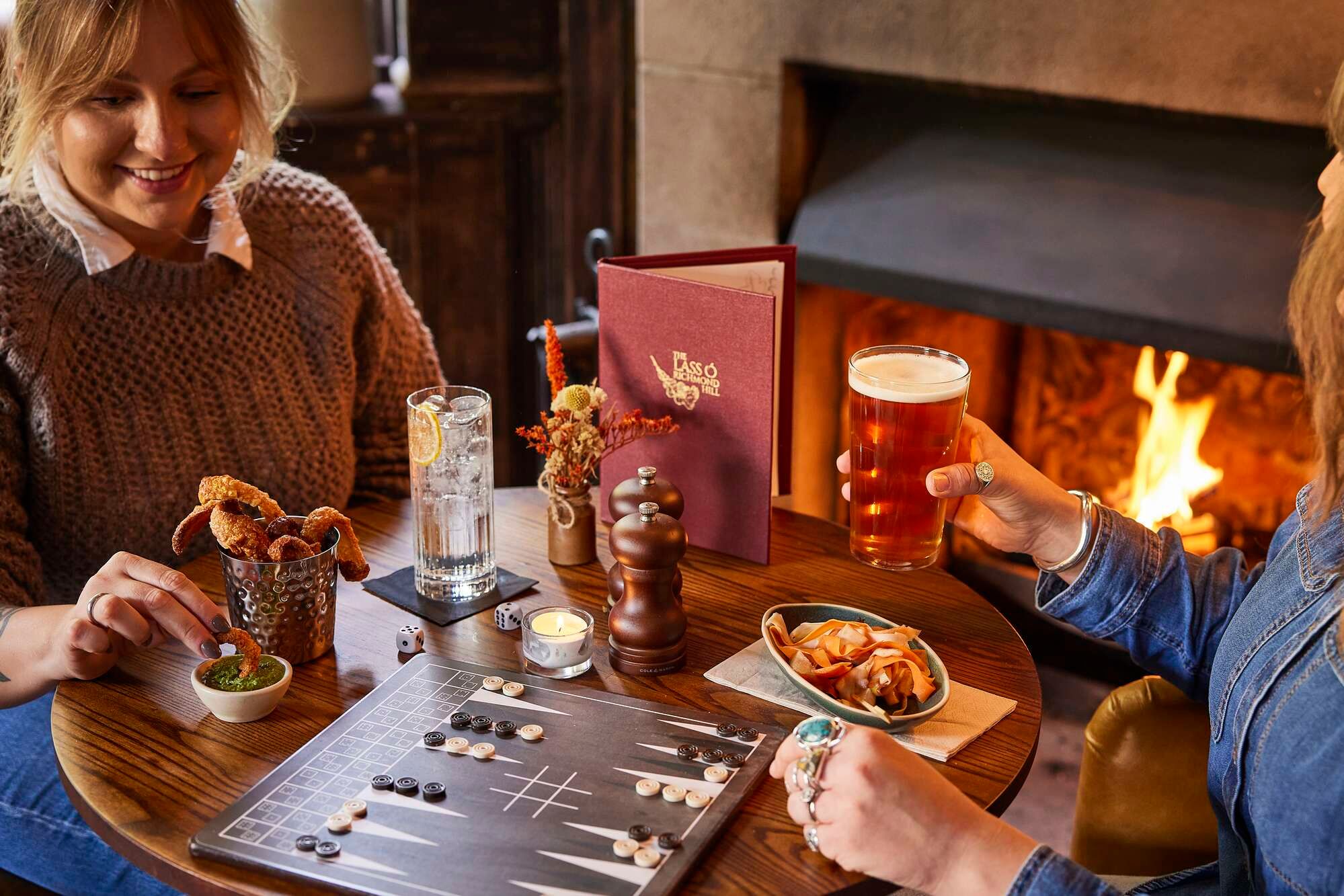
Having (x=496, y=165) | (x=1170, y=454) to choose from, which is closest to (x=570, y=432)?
(x=1170, y=454)

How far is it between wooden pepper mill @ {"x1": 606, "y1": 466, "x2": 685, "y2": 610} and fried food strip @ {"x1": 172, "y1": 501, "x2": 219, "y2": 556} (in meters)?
0.43

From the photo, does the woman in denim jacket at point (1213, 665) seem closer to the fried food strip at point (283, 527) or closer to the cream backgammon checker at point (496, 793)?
the cream backgammon checker at point (496, 793)

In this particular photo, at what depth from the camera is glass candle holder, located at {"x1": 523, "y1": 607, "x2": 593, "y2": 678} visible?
131 cm

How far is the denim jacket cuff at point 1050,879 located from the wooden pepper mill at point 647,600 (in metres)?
0.44

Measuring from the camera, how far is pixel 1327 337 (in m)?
1.17

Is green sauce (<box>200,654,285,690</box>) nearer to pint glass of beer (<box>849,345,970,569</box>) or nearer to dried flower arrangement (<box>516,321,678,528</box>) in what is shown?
dried flower arrangement (<box>516,321,678,528</box>)

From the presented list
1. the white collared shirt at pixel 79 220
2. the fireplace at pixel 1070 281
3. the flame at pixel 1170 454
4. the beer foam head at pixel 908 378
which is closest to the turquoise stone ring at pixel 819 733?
the beer foam head at pixel 908 378

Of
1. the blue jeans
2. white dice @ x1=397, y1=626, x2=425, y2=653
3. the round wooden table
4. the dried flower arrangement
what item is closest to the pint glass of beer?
the round wooden table

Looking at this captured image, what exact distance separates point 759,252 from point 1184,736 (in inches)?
30.2

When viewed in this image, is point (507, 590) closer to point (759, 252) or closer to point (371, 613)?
point (371, 613)

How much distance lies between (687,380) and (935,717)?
20.6 inches

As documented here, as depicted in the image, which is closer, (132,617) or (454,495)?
(132,617)

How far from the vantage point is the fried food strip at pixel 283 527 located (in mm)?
1372

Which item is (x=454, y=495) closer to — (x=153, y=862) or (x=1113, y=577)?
(x=153, y=862)
